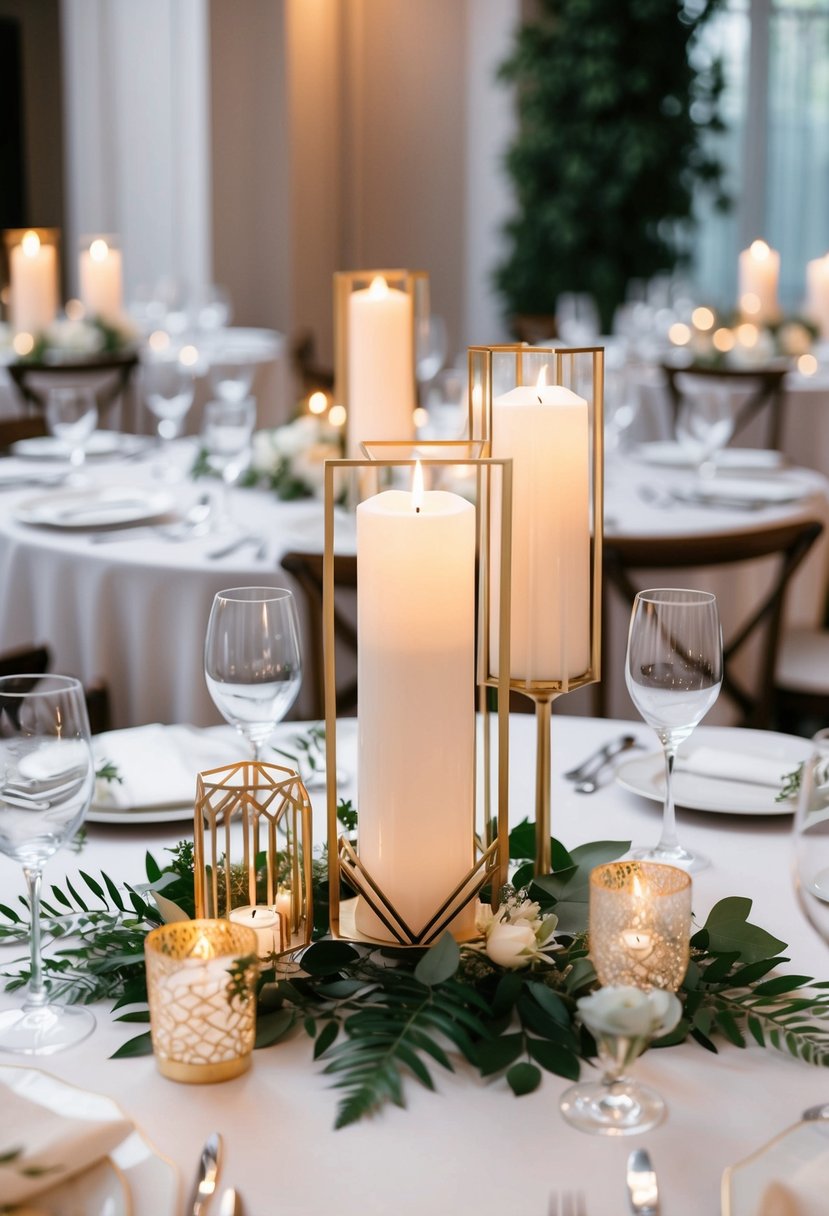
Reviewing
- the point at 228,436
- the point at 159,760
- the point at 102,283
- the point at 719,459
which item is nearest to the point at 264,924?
the point at 159,760

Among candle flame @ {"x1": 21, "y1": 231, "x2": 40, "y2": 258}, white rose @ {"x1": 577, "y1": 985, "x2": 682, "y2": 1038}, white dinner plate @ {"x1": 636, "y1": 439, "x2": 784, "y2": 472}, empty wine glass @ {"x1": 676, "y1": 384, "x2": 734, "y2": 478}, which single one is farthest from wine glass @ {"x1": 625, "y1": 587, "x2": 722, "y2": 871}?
candle flame @ {"x1": 21, "y1": 231, "x2": 40, "y2": 258}

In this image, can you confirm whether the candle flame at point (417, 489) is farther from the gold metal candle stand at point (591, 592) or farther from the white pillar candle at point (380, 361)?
the white pillar candle at point (380, 361)

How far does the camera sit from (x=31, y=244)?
16.3 ft

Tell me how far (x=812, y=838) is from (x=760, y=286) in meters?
5.00

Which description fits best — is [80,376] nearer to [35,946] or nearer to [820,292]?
[820,292]

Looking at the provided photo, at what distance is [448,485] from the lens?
8.80 feet

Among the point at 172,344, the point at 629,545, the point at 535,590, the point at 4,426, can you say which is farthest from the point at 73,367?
the point at 535,590

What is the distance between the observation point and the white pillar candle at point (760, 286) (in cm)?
554

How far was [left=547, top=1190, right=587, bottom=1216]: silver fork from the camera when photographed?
800 millimetres

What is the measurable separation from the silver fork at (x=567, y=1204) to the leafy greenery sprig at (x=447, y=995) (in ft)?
0.32

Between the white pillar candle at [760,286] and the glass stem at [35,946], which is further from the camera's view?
the white pillar candle at [760,286]

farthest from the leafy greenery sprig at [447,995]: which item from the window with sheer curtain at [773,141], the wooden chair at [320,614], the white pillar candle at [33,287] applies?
the window with sheer curtain at [773,141]

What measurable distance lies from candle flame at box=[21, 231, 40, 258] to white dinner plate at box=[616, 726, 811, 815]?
12.7 ft

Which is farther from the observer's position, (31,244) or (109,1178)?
(31,244)
